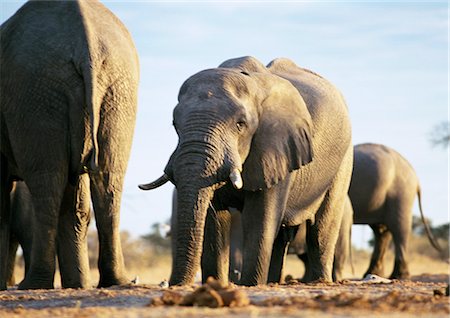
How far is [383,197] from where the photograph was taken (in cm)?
1812

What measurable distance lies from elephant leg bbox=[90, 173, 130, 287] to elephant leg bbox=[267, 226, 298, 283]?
201 cm

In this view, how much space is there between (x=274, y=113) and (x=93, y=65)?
1.57 metres

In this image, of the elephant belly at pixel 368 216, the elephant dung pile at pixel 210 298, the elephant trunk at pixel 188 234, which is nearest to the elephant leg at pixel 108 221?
the elephant trunk at pixel 188 234

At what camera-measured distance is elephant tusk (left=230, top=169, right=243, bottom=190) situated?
8320 millimetres

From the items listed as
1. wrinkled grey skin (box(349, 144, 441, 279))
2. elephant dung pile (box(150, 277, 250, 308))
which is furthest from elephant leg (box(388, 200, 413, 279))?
elephant dung pile (box(150, 277, 250, 308))

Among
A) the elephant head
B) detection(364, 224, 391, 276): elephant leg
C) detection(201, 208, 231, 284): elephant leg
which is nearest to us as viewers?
the elephant head

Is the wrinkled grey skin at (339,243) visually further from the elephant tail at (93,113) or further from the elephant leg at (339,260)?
the elephant tail at (93,113)

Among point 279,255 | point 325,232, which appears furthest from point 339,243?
point 279,255

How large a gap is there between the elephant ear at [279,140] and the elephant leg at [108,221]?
98cm

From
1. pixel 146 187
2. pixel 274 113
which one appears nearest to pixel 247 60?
pixel 274 113

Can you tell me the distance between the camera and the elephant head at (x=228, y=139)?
318 inches

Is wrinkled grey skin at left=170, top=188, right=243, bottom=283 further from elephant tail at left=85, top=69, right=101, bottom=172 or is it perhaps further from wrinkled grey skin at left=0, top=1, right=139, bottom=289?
elephant tail at left=85, top=69, right=101, bottom=172

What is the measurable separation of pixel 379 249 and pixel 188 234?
11.0m

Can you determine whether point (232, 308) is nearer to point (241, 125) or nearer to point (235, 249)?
point (241, 125)
